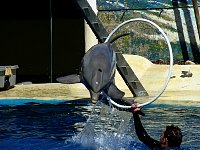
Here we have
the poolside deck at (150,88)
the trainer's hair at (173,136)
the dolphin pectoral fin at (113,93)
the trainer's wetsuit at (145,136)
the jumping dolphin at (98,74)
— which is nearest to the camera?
the trainer's hair at (173,136)

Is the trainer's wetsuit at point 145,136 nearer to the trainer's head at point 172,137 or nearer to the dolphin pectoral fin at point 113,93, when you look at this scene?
the trainer's head at point 172,137

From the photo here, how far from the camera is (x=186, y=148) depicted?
8.77m

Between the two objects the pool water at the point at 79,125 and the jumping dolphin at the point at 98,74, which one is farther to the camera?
the pool water at the point at 79,125

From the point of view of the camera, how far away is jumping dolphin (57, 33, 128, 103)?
21.9 ft

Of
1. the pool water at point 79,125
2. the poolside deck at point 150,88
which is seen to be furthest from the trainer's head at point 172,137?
the poolside deck at point 150,88

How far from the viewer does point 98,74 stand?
672cm

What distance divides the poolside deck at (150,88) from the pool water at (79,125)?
1105 millimetres

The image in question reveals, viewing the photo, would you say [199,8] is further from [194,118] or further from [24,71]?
[194,118]

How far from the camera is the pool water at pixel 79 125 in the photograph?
9328 mm

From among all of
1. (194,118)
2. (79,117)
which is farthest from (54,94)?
(194,118)

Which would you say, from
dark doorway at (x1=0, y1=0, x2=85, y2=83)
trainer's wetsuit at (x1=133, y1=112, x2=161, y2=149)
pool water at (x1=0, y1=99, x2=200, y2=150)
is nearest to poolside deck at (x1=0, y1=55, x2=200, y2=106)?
pool water at (x1=0, y1=99, x2=200, y2=150)

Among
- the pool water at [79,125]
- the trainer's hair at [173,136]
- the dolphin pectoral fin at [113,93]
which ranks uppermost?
the dolphin pectoral fin at [113,93]

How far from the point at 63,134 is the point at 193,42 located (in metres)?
16.4

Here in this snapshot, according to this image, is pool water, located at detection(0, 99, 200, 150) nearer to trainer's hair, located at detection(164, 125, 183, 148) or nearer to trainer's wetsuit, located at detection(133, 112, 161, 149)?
trainer's wetsuit, located at detection(133, 112, 161, 149)
